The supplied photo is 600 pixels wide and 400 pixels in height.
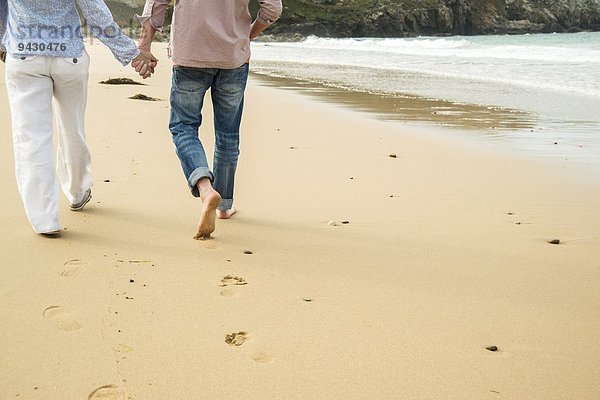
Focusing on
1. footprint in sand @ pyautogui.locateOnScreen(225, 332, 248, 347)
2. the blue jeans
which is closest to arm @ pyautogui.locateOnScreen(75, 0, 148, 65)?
the blue jeans

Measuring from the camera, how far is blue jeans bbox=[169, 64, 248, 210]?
3.13 m

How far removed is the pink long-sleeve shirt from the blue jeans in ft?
0.30

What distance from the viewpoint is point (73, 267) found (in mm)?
2684

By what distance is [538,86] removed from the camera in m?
11.4

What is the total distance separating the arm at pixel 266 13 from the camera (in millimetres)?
3184

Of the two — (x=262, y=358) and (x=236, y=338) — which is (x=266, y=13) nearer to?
(x=236, y=338)

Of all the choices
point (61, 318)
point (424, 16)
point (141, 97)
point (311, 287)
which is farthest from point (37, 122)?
point (424, 16)

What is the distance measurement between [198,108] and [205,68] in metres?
0.23

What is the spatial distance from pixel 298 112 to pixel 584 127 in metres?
3.32

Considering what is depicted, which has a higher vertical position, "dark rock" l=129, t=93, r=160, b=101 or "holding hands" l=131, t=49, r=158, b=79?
"holding hands" l=131, t=49, r=158, b=79

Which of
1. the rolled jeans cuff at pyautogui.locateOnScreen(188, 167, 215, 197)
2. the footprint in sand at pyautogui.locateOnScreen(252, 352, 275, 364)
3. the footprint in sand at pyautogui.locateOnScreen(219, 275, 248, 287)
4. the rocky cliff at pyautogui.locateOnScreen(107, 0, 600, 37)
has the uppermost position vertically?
the rocky cliff at pyautogui.locateOnScreen(107, 0, 600, 37)

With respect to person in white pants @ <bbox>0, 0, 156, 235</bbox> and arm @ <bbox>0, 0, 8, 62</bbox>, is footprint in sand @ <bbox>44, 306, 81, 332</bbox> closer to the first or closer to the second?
person in white pants @ <bbox>0, 0, 156, 235</bbox>

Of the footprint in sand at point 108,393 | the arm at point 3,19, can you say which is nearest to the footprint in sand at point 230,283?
the footprint in sand at point 108,393

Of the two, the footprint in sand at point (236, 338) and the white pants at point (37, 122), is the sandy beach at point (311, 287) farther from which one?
the white pants at point (37, 122)
